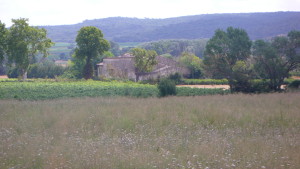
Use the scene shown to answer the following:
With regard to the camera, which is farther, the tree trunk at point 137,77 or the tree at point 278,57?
the tree trunk at point 137,77

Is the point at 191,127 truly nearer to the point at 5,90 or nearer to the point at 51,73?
the point at 5,90

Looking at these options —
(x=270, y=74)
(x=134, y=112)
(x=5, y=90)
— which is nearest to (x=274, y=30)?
(x=270, y=74)

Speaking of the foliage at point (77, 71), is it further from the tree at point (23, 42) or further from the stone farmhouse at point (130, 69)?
the tree at point (23, 42)

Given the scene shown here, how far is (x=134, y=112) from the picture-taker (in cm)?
1331

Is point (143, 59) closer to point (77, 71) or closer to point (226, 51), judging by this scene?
point (77, 71)

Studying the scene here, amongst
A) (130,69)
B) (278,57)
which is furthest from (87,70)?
(278,57)

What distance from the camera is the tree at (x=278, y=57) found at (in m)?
34.2

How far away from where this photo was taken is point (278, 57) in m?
34.5

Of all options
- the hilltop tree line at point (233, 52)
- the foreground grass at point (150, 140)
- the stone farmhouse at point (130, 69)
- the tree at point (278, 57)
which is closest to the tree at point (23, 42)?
the hilltop tree line at point (233, 52)

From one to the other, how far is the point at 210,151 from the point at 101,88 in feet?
93.9

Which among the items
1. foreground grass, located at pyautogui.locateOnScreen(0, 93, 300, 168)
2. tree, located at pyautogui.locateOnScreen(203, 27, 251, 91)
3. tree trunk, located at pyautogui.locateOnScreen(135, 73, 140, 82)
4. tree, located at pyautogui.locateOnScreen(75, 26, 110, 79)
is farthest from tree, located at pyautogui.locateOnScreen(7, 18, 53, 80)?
foreground grass, located at pyautogui.locateOnScreen(0, 93, 300, 168)

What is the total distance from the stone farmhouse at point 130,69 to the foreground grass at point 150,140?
145ft

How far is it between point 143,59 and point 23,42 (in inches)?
837

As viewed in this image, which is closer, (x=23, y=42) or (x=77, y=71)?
(x=23, y=42)
